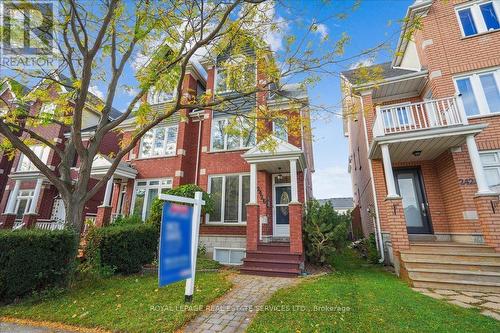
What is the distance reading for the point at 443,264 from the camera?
6.11 metres

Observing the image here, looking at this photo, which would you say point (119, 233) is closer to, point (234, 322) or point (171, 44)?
point (234, 322)

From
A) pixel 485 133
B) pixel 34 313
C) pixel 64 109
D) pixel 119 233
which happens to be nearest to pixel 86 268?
pixel 119 233

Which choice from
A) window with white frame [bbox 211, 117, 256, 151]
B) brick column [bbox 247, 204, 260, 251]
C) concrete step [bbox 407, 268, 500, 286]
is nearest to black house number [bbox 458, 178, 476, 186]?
concrete step [bbox 407, 268, 500, 286]

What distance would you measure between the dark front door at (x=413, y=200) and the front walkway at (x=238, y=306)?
5.29 metres

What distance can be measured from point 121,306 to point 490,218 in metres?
9.09

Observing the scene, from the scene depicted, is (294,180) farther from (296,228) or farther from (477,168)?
(477,168)

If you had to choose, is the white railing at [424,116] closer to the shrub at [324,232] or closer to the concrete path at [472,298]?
the shrub at [324,232]

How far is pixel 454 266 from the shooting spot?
6.04 metres

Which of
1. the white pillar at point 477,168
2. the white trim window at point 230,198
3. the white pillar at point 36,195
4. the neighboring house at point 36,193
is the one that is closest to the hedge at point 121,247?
the white trim window at point 230,198

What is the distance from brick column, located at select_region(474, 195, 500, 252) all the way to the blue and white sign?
7705 mm

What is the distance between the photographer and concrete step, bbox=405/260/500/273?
5777 millimetres

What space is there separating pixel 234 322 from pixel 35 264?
4298 mm

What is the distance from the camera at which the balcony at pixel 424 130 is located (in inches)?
278

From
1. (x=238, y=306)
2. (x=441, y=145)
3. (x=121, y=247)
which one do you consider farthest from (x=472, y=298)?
(x=121, y=247)
